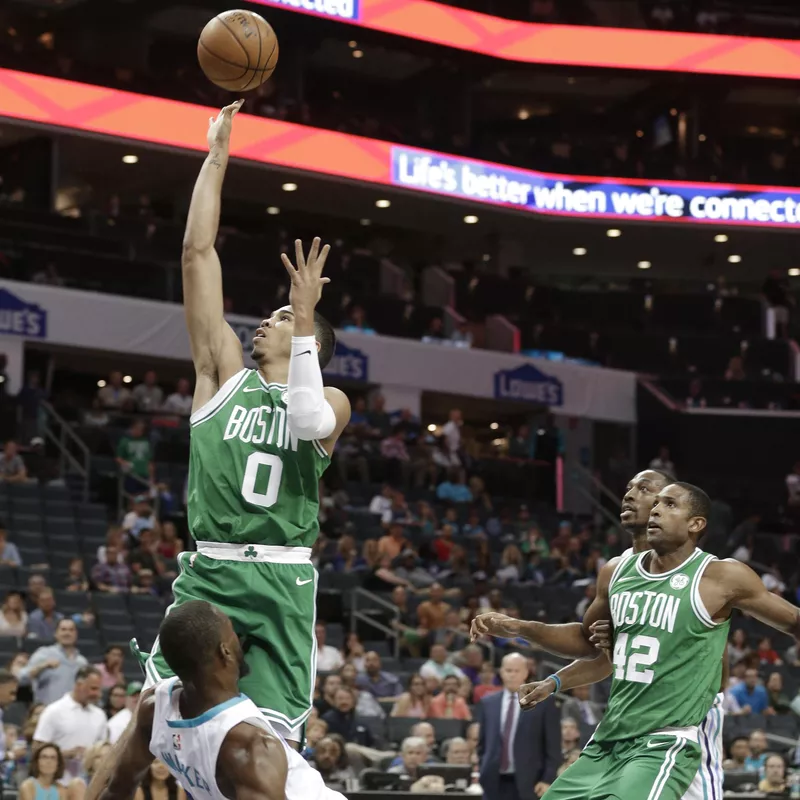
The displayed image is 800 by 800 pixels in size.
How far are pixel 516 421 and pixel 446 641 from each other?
483 inches

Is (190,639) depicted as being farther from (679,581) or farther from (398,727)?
(398,727)

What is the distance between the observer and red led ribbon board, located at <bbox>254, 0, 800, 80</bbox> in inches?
1175

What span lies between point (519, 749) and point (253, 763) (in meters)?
7.40

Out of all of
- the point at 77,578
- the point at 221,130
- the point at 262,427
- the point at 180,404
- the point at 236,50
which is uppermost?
the point at 236,50

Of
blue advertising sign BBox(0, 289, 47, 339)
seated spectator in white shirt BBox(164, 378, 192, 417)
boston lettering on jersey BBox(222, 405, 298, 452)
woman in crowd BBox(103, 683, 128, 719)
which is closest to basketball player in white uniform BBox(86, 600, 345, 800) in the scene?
boston lettering on jersey BBox(222, 405, 298, 452)

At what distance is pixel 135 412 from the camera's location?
69.7 feet

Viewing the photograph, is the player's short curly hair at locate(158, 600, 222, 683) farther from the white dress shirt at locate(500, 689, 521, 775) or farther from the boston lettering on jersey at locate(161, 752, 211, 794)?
the white dress shirt at locate(500, 689, 521, 775)

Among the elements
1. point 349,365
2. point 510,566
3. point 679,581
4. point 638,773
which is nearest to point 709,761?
point 638,773

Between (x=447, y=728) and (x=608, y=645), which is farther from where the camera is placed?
(x=447, y=728)

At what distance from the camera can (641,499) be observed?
668 centimetres

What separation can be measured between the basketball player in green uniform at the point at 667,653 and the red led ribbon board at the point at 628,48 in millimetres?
23808

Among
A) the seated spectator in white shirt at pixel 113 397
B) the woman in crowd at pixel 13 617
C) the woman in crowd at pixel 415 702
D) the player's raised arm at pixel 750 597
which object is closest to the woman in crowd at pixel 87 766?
the woman in crowd at pixel 13 617

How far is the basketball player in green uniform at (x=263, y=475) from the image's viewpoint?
5445 mm

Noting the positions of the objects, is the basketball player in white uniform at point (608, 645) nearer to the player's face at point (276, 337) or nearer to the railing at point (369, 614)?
the player's face at point (276, 337)
